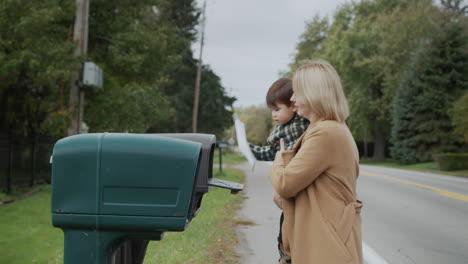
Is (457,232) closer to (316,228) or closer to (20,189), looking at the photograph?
(316,228)

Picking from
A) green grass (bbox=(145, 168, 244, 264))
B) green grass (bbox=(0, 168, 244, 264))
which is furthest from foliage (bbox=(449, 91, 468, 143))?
green grass (bbox=(145, 168, 244, 264))

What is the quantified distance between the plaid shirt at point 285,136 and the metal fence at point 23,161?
8.98 metres

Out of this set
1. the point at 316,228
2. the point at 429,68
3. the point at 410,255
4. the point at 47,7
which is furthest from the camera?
the point at 429,68

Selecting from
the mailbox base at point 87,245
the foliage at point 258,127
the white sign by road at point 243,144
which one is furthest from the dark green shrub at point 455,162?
the foliage at point 258,127

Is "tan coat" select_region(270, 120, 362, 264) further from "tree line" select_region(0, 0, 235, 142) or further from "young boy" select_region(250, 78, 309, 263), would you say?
"tree line" select_region(0, 0, 235, 142)

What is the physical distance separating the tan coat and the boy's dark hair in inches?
33.8

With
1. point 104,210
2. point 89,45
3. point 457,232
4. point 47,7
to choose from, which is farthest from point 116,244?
point 89,45

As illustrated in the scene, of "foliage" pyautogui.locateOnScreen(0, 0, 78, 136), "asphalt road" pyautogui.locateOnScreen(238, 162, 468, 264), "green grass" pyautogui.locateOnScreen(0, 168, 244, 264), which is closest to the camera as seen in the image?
"green grass" pyautogui.locateOnScreen(0, 168, 244, 264)

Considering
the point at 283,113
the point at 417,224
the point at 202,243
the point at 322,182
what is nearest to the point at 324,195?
the point at 322,182

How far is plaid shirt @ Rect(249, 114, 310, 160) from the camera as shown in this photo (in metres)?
2.90

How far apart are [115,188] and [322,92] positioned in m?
1.03

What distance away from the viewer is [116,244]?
6.86 feet

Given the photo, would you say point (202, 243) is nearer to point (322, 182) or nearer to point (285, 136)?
point (285, 136)

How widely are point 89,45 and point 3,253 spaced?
9565mm
